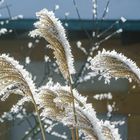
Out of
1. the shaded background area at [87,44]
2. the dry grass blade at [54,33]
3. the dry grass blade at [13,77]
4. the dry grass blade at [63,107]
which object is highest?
the shaded background area at [87,44]

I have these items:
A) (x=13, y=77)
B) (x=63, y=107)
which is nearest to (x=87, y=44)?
(x=63, y=107)

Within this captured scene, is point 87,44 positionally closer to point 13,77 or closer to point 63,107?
point 63,107

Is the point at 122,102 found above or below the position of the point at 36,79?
below

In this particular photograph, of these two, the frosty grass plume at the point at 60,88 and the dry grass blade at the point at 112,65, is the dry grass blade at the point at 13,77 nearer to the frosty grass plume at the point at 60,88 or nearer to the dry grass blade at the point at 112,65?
the frosty grass plume at the point at 60,88

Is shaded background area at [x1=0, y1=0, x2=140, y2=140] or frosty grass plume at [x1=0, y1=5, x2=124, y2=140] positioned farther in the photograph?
shaded background area at [x1=0, y1=0, x2=140, y2=140]

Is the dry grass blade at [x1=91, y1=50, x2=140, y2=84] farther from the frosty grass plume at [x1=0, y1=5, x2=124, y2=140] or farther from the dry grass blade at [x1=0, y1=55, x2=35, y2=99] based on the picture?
the dry grass blade at [x1=0, y1=55, x2=35, y2=99]

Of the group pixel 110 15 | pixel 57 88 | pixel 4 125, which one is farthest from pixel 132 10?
pixel 57 88

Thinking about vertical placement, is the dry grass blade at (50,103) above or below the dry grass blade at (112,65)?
below

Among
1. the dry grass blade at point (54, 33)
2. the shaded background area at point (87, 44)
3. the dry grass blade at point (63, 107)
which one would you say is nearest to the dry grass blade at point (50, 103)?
the dry grass blade at point (63, 107)

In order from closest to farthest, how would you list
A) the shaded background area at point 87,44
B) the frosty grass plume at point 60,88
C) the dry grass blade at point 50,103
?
the frosty grass plume at point 60,88, the dry grass blade at point 50,103, the shaded background area at point 87,44

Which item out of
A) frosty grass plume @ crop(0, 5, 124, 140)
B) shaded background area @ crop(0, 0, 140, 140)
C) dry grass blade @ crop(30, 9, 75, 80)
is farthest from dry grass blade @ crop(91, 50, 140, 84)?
shaded background area @ crop(0, 0, 140, 140)

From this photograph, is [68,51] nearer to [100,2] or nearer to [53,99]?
[53,99]
